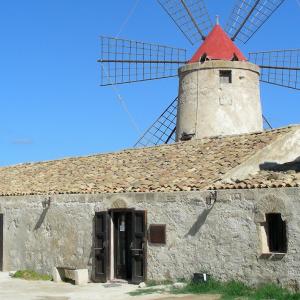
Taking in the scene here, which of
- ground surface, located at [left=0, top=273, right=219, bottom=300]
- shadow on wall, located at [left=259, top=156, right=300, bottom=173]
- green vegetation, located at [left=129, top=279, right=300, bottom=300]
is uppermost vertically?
shadow on wall, located at [left=259, top=156, right=300, bottom=173]

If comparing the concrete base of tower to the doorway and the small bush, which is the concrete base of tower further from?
the small bush

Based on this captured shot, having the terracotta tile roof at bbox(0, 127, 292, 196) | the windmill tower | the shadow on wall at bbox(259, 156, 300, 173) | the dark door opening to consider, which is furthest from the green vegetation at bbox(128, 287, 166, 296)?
the windmill tower

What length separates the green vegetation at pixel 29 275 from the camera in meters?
15.2

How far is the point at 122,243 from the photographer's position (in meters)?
14.0

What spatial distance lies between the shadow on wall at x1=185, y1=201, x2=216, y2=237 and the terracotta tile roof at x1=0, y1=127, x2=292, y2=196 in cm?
59

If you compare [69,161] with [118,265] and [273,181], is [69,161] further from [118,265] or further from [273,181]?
[273,181]

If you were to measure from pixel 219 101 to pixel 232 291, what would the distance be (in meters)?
8.68

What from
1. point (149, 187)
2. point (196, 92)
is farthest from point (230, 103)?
point (149, 187)

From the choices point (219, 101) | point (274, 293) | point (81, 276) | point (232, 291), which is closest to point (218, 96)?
point (219, 101)

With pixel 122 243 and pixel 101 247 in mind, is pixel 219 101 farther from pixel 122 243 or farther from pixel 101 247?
pixel 101 247

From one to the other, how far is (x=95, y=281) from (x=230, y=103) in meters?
7.28

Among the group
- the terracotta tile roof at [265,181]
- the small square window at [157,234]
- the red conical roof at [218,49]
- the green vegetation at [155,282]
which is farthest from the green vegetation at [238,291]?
the red conical roof at [218,49]

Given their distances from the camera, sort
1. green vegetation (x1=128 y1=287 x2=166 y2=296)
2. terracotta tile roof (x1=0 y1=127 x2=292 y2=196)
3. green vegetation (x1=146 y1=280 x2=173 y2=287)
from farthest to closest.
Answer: terracotta tile roof (x1=0 y1=127 x2=292 y2=196) < green vegetation (x1=146 y1=280 x2=173 y2=287) < green vegetation (x1=128 y1=287 x2=166 y2=296)

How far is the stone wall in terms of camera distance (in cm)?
1098
